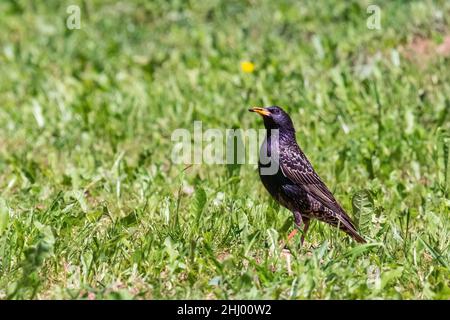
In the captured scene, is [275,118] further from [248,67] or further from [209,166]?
[248,67]

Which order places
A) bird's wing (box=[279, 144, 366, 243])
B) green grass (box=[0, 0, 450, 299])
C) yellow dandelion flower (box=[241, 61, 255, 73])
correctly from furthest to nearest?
yellow dandelion flower (box=[241, 61, 255, 73]), bird's wing (box=[279, 144, 366, 243]), green grass (box=[0, 0, 450, 299])

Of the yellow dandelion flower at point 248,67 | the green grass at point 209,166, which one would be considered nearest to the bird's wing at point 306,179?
the green grass at point 209,166

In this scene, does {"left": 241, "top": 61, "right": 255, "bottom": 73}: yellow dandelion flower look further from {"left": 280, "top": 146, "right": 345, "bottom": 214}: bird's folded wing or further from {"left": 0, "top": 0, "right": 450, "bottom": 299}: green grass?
{"left": 280, "top": 146, "right": 345, "bottom": 214}: bird's folded wing

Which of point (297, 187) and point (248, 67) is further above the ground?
point (248, 67)

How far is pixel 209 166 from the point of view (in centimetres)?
798

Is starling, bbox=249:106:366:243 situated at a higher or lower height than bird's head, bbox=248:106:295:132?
lower

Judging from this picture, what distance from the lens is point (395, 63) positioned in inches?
376

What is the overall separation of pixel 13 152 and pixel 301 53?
3623 mm

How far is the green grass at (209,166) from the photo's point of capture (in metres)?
5.21

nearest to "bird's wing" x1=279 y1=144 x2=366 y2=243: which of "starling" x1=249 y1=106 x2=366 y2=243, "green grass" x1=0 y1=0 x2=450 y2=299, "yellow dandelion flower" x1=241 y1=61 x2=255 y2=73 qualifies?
"starling" x1=249 y1=106 x2=366 y2=243

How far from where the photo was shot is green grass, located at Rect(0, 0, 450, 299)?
5211mm

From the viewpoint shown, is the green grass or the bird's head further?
the bird's head

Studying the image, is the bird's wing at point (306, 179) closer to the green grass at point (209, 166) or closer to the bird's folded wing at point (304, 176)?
the bird's folded wing at point (304, 176)

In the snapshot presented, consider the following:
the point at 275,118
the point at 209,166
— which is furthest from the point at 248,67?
the point at 275,118
